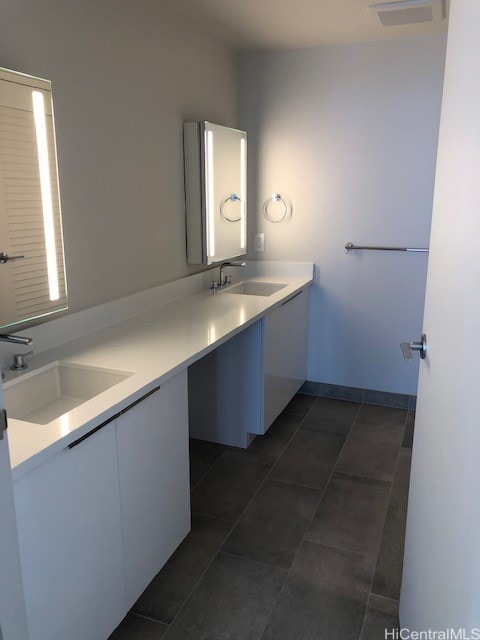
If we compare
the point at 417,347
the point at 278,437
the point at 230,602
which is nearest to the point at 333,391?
the point at 278,437

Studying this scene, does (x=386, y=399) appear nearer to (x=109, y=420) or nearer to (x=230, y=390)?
(x=230, y=390)

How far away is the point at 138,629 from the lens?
5.79 ft

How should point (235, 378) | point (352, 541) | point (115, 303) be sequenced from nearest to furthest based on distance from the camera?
point (352, 541), point (115, 303), point (235, 378)

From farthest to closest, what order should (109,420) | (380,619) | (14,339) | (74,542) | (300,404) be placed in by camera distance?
(300,404) < (380,619) < (14,339) < (109,420) < (74,542)

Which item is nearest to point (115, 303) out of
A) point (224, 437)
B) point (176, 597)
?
point (224, 437)

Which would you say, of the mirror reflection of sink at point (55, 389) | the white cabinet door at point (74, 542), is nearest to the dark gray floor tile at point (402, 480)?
the white cabinet door at point (74, 542)

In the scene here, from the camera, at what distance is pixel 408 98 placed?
3.20 meters

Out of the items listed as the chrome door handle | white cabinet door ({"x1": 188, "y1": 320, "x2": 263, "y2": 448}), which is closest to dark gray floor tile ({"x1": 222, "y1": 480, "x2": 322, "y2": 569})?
white cabinet door ({"x1": 188, "y1": 320, "x2": 263, "y2": 448})

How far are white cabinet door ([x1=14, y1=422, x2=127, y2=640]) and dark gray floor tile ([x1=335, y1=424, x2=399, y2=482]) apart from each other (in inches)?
59.9

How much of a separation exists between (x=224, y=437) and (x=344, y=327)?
1228 millimetres

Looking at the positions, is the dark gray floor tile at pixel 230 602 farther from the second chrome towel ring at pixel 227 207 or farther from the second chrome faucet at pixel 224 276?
the second chrome towel ring at pixel 227 207

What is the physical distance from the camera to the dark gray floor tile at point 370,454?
2.79 m

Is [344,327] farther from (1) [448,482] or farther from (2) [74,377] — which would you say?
(1) [448,482]

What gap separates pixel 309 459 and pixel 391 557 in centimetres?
83
